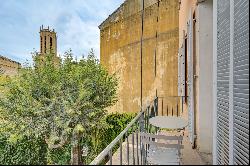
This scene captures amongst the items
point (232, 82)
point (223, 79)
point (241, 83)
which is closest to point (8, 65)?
point (223, 79)

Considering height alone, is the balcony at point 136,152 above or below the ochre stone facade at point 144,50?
below

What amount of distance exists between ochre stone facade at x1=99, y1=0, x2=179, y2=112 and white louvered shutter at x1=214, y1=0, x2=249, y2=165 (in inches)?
352

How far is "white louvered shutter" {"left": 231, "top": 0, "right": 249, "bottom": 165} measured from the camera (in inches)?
89.0

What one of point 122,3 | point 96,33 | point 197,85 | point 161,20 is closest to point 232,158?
point 197,85

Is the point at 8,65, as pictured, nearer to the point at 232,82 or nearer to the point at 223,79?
the point at 223,79

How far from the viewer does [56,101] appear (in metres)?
13.2

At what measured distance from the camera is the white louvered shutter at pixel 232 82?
91.1 inches

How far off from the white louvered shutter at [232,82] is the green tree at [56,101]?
32.0 feet

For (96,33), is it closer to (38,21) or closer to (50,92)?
(50,92)

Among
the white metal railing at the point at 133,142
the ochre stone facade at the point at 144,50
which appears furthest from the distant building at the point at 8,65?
the white metal railing at the point at 133,142

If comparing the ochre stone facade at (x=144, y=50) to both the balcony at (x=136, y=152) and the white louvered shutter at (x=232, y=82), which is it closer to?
the balcony at (x=136, y=152)

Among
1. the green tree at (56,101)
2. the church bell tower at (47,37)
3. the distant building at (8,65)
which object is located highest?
the church bell tower at (47,37)

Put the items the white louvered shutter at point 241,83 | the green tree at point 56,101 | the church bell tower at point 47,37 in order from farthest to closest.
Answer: the church bell tower at point 47,37, the green tree at point 56,101, the white louvered shutter at point 241,83

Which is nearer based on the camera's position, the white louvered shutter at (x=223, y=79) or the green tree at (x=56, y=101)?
the white louvered shutter at (x=223, y=79)
